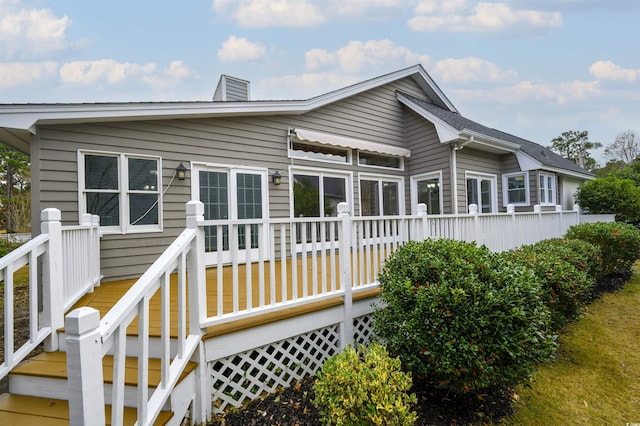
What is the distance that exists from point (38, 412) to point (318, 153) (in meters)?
6.12

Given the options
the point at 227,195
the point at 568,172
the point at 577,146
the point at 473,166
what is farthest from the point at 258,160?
the point at 577,146

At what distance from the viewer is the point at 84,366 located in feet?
3.91

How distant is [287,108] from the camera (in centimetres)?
627

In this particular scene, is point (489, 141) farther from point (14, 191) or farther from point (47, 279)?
point (14, 191)

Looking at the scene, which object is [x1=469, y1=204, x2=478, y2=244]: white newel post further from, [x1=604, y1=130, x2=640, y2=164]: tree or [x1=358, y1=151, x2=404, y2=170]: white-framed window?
[x1=604, y1=130, x2=640, y2=164]: tree

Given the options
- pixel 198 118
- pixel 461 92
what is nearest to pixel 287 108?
pixel 198 118

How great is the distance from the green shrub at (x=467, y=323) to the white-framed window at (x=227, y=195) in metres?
3.39

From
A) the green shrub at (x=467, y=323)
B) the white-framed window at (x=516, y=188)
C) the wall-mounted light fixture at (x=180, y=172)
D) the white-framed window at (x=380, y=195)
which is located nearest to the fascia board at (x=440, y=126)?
the white-framed window at (x=380, y=195)

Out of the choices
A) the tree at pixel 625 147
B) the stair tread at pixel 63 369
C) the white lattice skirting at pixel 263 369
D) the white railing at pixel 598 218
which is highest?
the tree at pixel 625 147

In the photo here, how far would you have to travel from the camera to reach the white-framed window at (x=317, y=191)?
22.1 feet

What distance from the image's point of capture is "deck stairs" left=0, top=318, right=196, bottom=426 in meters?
2.04

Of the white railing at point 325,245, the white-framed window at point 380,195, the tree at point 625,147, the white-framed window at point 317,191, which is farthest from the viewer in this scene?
the tree at point 625,147

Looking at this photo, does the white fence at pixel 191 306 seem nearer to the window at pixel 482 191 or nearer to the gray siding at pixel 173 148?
the gray siding at pixel 173 148

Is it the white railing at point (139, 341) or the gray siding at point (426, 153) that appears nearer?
the white railing at point (139, 341)
